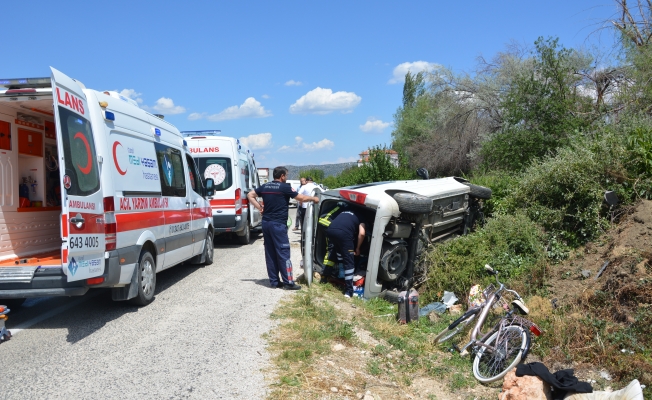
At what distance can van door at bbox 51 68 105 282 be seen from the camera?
530 cm

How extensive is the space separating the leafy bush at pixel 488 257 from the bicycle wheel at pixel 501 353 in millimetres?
1809

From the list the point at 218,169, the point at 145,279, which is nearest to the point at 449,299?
the point at 145,279

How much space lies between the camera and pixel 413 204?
7918 mm

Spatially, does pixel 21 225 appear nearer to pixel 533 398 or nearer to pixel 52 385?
pixel 52 385

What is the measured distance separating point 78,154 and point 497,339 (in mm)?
5019

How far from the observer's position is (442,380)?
17.6 ft

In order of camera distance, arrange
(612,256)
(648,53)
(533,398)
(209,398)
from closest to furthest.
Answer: (209,398) < (533,398) < (612,256) < (648,53)

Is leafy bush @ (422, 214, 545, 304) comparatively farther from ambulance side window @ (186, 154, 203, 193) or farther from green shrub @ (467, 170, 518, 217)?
ambulance side window @ (186, 154, 203, 193)

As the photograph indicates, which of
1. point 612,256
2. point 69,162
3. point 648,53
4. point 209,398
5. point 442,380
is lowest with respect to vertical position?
point 442,380

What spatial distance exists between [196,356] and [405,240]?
4.31 m

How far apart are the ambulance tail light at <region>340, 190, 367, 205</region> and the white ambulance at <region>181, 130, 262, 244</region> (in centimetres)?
521

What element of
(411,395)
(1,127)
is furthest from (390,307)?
(1,127)

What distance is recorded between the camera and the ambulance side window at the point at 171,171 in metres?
7.95

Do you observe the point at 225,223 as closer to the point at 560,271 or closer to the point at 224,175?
the point at 224,175
